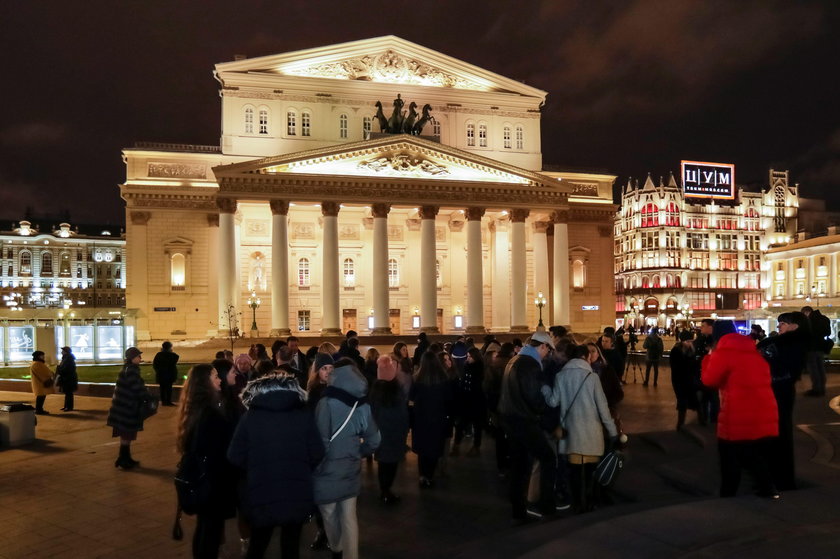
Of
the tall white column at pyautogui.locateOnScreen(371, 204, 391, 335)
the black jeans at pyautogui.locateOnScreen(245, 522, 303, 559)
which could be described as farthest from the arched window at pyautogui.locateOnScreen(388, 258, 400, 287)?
the black jeans at pyautogui.locateOnScreen(245, 522, 303, 559)

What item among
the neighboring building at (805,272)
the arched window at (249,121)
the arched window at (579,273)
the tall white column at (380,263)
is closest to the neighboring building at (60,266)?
the arched window at (249,121)

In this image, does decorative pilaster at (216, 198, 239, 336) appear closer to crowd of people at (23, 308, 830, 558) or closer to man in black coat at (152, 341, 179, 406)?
man in black coat at (152, 341, 179, 406)

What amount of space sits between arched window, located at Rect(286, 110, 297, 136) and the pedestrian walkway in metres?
38.4

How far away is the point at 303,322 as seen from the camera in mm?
50469

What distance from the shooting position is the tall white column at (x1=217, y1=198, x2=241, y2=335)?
138 feet

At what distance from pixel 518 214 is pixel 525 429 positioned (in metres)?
Result: 39.7

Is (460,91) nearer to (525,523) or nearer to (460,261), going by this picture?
(460,261)

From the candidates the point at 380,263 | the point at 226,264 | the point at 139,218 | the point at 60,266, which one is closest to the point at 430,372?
the point at 380,263

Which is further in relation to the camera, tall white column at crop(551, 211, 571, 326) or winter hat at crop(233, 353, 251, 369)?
tall white column at crop(551, 211, 571, 326)

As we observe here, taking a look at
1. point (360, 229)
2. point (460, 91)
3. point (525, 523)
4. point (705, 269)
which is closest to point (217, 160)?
point (360, 229)

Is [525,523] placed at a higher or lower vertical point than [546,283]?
lower

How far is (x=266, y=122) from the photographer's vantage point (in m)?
49.0

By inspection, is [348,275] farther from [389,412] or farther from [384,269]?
[389,412]

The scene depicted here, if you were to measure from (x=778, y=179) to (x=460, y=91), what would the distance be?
6891 cm
